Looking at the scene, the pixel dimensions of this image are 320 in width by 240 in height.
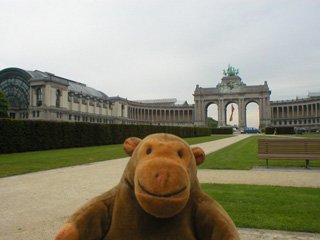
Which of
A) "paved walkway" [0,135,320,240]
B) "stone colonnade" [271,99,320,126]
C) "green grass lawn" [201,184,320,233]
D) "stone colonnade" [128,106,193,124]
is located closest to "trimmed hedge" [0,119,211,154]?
"paved walkway" [0,135,320,240]

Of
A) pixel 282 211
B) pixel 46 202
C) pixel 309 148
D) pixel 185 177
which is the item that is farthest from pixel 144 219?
pixel 309 148

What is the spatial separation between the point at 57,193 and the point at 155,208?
502 centimetres

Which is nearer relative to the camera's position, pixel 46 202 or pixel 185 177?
pixel 185 177

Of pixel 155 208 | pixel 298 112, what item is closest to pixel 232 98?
pixel 298 112

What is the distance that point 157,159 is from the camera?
80.4 inches

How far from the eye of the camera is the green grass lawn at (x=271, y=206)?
155 inches

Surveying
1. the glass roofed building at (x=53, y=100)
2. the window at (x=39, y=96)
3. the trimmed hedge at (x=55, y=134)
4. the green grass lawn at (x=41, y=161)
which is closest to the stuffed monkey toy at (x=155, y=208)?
the green grass lawn at (x=41, y=161)

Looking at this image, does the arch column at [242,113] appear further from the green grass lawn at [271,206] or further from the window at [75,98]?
the green grass lawn at [271,206]

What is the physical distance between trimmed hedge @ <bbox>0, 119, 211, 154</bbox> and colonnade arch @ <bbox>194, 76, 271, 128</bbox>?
61114 mm

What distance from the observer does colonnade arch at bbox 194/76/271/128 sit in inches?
3305

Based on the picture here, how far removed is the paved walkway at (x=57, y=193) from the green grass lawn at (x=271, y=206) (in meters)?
0.25

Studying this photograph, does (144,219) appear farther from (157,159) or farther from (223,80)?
(223,80)

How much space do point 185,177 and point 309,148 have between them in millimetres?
9424

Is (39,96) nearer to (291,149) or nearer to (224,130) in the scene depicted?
(224,130)
